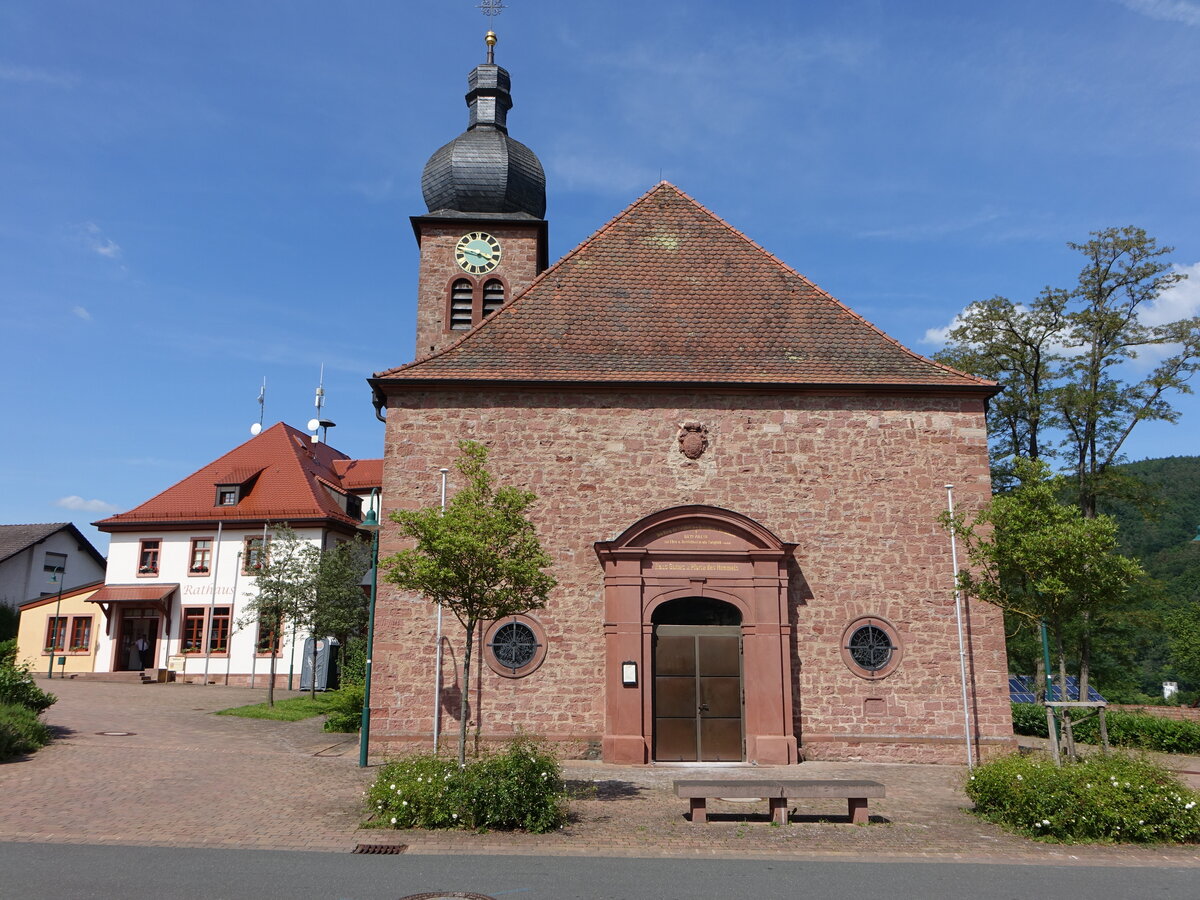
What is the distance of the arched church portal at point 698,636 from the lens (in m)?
14.7

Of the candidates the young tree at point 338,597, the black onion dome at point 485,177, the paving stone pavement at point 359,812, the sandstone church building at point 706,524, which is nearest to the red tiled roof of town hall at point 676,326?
the sandstone church building at point 706,524

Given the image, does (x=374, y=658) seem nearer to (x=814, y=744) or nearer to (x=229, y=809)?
(x=229, y=809)

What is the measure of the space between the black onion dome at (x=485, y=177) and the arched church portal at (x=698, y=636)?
11683 millimetres

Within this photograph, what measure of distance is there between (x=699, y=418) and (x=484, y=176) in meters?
10.7

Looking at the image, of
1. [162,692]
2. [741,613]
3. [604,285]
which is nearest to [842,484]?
[741,613]

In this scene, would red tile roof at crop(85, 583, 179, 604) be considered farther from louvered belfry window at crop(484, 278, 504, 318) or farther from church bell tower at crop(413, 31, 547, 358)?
louvered belfry window at crop(484, 278, 504, 318)

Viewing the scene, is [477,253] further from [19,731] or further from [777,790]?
[777,790]

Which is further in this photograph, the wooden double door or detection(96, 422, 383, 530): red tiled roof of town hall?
detection(96, 422, 383, 530): red tiled roof of town hall

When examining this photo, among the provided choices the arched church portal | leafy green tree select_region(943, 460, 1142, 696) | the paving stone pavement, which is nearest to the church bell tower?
the arched church portal

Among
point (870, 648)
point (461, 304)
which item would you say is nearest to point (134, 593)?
point (461, 304)

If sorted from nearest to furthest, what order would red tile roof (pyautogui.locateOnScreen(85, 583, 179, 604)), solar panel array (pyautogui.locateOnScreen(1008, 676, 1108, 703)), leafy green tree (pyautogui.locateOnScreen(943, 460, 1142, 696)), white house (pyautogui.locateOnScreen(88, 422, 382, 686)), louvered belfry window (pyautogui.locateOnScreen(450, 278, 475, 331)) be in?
leafy green tree (pyautogui.locateOnScreen(943, 460, 1142, 696)) < louvered belfry window (pyautogui.locateOnScreen(450, 278, 475, 331)) < solar panel array (pyautogui.locateOnScreen(1008, 676, 1108, 703)) < white house (pyautogui.locateOnScreen(88, 422, 382, 686)) < red tile roof (pyautogui.locateOnScreen(85, 583, 179, 604))

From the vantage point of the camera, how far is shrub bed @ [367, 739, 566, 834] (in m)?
9.65

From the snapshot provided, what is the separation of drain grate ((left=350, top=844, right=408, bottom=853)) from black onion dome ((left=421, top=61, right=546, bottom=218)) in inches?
692

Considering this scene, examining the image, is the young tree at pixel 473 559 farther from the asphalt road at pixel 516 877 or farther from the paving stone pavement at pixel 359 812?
the asphalt road at pixel 516 877
